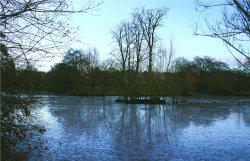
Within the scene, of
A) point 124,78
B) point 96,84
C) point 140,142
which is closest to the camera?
point 140,142

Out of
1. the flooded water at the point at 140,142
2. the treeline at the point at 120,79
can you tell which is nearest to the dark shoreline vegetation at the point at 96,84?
the treeline at the point at 120,79

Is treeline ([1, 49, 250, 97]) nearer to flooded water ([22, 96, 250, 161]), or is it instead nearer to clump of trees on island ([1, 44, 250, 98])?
clump of trees on island ([1, 44, 250, 98])

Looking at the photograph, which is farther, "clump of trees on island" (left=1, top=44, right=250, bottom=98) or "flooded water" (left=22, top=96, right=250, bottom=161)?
"flooded water" (left=22, top=96, right=250, bottom=161)

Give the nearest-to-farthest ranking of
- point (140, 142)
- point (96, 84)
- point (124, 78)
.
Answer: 1. point (140, 142)
2. point (124, 78)
3. point (96, 84)

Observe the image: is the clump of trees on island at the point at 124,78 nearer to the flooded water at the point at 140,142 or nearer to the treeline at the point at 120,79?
the treeline at the point at 120,79

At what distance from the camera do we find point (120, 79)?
32969mm

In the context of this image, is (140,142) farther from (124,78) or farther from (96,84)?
(96,84)

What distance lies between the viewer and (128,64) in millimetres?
34656

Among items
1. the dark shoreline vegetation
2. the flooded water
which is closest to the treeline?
the dark shoreline vegetation

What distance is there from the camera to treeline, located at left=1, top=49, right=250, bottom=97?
543cm

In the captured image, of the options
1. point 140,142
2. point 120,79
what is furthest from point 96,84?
point 140,142

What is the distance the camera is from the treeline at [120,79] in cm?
543

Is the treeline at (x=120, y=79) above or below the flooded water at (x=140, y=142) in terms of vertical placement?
above

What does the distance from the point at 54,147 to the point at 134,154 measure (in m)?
2.03
